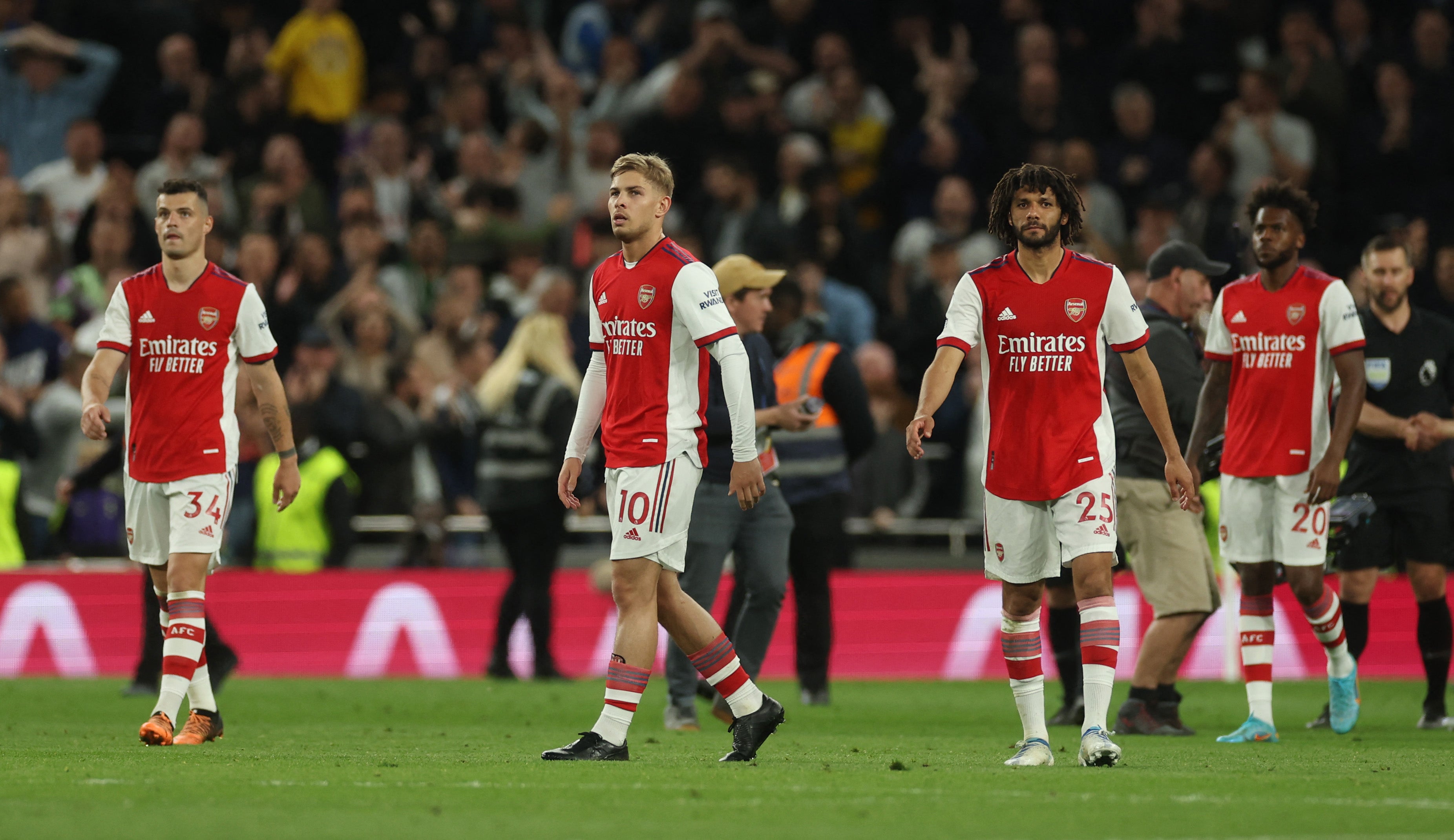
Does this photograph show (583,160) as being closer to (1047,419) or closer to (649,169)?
(649,169)

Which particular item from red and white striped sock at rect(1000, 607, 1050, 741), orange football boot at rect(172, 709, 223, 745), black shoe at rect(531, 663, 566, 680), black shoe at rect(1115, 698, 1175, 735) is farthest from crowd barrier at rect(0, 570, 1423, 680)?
red and white striped sock at rect(1000, 607, 1050, 741)

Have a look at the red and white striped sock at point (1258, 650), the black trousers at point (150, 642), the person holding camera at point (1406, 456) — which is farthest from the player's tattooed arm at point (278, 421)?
the person holding camera at point (1406, 456)

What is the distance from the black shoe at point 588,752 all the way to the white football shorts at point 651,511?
0.74m

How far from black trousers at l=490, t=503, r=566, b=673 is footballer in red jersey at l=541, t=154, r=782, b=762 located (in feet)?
20.1

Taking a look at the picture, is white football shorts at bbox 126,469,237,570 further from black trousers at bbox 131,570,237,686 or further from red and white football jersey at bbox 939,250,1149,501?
red and white football jersey at bbox 939,250,1149,501

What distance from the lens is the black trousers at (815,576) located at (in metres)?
12.2

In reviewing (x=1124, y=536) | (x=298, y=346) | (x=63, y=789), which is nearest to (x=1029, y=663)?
(x=1124, y=536)

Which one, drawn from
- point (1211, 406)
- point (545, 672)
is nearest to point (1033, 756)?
point (1211, 406)

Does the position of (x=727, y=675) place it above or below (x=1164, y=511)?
below

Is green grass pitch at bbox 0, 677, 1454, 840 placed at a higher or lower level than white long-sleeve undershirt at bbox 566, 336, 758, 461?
lower

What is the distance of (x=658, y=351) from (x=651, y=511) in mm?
654

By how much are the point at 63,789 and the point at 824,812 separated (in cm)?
270

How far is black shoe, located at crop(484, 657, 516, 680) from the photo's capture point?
554 inches

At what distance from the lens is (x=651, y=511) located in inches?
302
